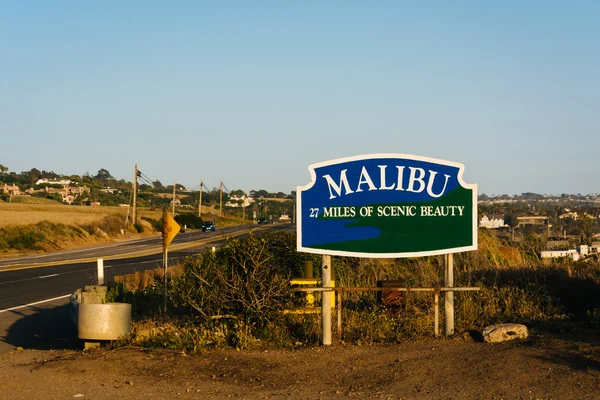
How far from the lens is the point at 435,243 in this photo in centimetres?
1117

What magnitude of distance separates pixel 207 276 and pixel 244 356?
1.45 meters

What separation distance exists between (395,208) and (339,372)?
312 cm

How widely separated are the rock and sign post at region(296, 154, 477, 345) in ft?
5.46

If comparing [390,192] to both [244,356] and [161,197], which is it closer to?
[244,356]

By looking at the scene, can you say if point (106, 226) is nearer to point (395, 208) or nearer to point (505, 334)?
point (395, 208)

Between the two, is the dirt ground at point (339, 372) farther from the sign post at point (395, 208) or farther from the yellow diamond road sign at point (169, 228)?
the yellow diamond road sign at point (169, 228)

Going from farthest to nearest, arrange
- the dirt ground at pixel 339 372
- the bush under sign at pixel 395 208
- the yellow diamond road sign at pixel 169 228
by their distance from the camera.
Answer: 1. the yellow diamond road sign at pixel 169 228
2. the bush under sign at pixel 395 208
3. the dirt ground at pixel 339 372

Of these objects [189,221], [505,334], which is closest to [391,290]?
[505,334]

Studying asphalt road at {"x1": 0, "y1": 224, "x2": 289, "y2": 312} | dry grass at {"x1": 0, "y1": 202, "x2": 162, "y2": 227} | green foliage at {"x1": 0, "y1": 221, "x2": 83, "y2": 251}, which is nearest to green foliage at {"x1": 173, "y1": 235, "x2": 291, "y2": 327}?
asphalt road at {"x1": 0, "y1": 224, "x2": 289, "y2": 312}

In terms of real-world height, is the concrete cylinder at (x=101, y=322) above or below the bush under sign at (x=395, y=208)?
below

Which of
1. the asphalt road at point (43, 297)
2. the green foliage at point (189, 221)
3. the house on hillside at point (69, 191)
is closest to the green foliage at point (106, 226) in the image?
the green foliage at point (189, 221)

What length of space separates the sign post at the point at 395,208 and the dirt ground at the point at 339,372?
1576 millimetres

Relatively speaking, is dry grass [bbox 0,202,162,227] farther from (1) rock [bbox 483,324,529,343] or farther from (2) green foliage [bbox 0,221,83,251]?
(1) rock [bbox 483,324,529,343]

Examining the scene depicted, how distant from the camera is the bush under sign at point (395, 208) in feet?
36.7
